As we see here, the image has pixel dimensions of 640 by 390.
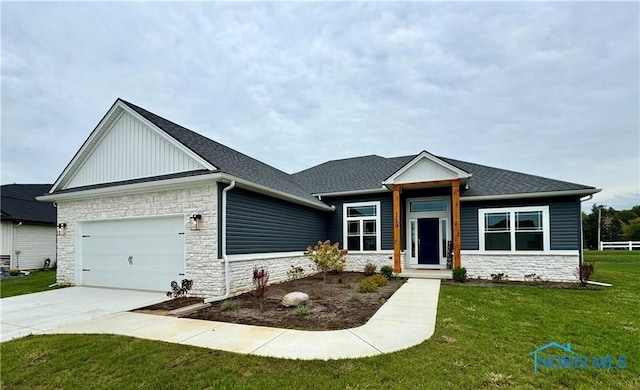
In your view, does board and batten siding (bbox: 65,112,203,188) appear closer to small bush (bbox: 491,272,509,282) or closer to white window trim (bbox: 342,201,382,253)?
white window trim (bbox: 342,201,382,253)

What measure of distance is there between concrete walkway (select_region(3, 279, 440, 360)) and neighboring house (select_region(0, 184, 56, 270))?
15.3 metres

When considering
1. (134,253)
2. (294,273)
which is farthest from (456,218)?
(134,253)

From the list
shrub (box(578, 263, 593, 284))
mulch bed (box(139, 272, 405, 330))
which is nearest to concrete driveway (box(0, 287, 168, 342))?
mulch bed (box(139, 272, 405, 330))

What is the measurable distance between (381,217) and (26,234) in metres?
19.3

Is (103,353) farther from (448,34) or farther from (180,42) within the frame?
(448,34)

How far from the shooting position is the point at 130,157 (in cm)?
1012

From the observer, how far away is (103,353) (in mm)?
4410

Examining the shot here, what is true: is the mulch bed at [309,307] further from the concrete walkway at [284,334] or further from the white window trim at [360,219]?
the white window trim at [360,219]

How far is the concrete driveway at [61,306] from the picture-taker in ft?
19.6

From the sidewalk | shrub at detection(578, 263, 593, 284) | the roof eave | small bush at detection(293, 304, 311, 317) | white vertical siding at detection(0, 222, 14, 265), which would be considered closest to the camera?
the sidewalk

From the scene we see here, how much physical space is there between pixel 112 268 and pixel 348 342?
8.89 metres

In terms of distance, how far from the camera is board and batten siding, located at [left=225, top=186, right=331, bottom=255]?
883 centimetres

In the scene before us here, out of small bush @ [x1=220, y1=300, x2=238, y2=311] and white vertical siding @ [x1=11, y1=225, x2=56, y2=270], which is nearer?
small bush @ [x1=220, y1=300, x2=238, y2=311]

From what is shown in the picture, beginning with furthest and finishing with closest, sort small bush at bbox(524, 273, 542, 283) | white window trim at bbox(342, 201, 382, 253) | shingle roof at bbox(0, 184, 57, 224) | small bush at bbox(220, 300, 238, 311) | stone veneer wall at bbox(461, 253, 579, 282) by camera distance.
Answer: shingle roof at bbox(0, 184, 57, 224) < white window trim at bbox(342, 201, 382, 253) < small bush at bbox(524, 273, 542, 283) < stone veneer wall at bbox(461, 253, 579, 282) < small bush at bbox(220, 300, 238, 311)
